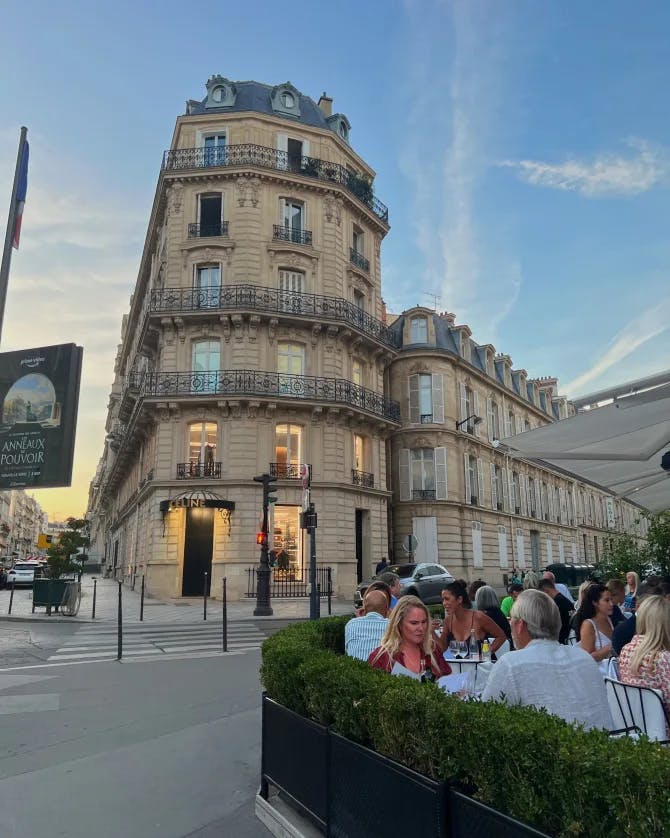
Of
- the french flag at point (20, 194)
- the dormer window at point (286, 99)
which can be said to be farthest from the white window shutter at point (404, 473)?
the french flag at point (20, 194)

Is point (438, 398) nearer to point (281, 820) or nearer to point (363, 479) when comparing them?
point (363, 479)

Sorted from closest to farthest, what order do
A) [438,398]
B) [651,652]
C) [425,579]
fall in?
[651,652] < [425,579] < [438,398]

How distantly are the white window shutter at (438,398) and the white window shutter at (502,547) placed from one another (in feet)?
29.8

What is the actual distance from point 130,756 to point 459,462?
30.2 m

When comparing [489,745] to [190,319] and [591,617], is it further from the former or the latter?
[190,319]

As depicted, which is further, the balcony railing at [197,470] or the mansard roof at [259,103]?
the mansard roof at [259,103]

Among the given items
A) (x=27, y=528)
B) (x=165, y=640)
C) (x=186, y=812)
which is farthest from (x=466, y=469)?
(x=27, y=528)

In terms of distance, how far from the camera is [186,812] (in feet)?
13.8

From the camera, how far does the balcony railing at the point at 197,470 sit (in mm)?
25328

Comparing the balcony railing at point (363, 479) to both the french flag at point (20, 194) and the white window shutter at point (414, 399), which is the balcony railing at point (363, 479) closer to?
the white window shutter at point (414, 399)

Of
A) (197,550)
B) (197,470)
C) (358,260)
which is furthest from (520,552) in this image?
(197,470)

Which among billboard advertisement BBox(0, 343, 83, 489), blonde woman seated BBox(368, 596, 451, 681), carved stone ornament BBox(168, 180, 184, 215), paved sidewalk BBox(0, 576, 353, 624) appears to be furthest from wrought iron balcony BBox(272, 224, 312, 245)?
blonde woman seated BBox(368, 596, 451, 681)

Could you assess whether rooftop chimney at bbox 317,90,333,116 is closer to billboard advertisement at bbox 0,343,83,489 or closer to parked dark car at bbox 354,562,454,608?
parked dark car at bbox 354,562,454,608

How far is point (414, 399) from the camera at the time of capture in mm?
33875
